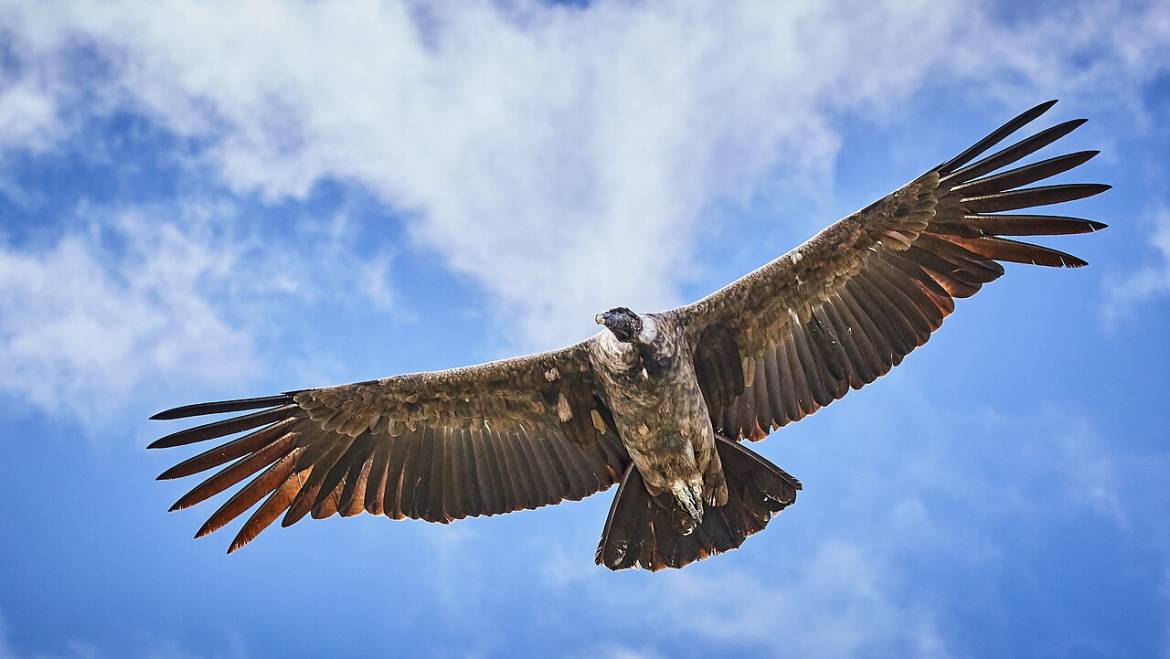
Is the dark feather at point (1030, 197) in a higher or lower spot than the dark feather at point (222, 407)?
higher

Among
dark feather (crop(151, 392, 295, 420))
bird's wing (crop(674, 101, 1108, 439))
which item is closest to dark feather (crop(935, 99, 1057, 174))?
bird's wing (crop(674, 101, 1108, 439))

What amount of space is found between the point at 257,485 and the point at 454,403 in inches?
68.1

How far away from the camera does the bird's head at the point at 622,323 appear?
8086mm

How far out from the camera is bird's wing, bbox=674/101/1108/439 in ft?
27.2

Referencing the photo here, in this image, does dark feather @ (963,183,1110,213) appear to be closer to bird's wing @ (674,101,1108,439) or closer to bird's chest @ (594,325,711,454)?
bird's wing @ (674,101,1108,439)

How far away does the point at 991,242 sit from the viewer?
8.40 m

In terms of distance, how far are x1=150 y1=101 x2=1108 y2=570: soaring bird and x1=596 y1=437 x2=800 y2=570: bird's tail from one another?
0.01 metres

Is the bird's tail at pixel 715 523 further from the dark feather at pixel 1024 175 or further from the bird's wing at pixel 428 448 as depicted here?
the dark feather at pixel 1024 175

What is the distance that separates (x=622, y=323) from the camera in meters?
8.09

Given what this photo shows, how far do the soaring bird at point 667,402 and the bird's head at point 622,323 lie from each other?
0.01 m

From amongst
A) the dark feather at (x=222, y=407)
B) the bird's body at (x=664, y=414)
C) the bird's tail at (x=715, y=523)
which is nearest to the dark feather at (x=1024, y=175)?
the bird's body at (x=664, y=414)

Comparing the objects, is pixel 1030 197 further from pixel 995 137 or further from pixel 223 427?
pixel 223 427

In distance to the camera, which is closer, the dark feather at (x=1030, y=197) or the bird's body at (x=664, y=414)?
the dark feather at (x=1030, y=197)

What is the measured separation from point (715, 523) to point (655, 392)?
46.0 inches
